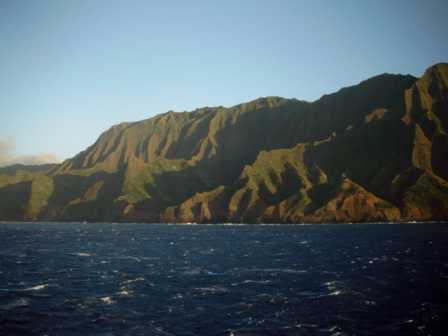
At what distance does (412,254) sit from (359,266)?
73.2 ft

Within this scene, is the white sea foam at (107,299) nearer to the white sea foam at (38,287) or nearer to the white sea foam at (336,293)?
the white sea foam at (38,287)

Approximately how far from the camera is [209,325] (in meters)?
41.6

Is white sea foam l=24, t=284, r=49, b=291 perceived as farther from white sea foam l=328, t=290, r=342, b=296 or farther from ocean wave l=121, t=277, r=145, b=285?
white sea foam l=328, t=290, r=342, b=296

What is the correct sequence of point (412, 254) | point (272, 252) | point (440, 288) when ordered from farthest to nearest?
point (272, 252), point (412, 254), point (440, 288)

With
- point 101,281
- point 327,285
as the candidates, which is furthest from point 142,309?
point 327,285

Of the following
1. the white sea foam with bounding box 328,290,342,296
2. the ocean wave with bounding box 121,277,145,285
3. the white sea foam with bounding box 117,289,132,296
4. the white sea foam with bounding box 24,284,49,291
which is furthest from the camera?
the ocean wave with bounding box 121,277,145,285

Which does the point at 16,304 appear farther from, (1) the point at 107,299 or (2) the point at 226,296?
(2) the point at 226,296

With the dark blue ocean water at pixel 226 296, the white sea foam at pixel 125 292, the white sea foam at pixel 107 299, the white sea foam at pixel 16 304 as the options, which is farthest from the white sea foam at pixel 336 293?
the white sea foam at pixel 16 304

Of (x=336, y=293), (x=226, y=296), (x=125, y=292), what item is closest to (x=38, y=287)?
(x=125, y=292)

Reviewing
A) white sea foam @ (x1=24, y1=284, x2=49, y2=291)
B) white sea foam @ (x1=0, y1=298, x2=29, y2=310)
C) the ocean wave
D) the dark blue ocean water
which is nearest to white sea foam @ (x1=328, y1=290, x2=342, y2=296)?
the dark blue ocean water

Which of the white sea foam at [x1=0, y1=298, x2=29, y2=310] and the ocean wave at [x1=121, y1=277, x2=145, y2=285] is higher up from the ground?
the white sea foam at [x1=0, y1=298, x2=29, y2=310]

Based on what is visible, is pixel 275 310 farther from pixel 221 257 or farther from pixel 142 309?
pixel 221 257

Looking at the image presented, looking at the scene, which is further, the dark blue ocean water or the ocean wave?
the ocean wave

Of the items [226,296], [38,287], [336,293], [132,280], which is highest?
[336,293]
